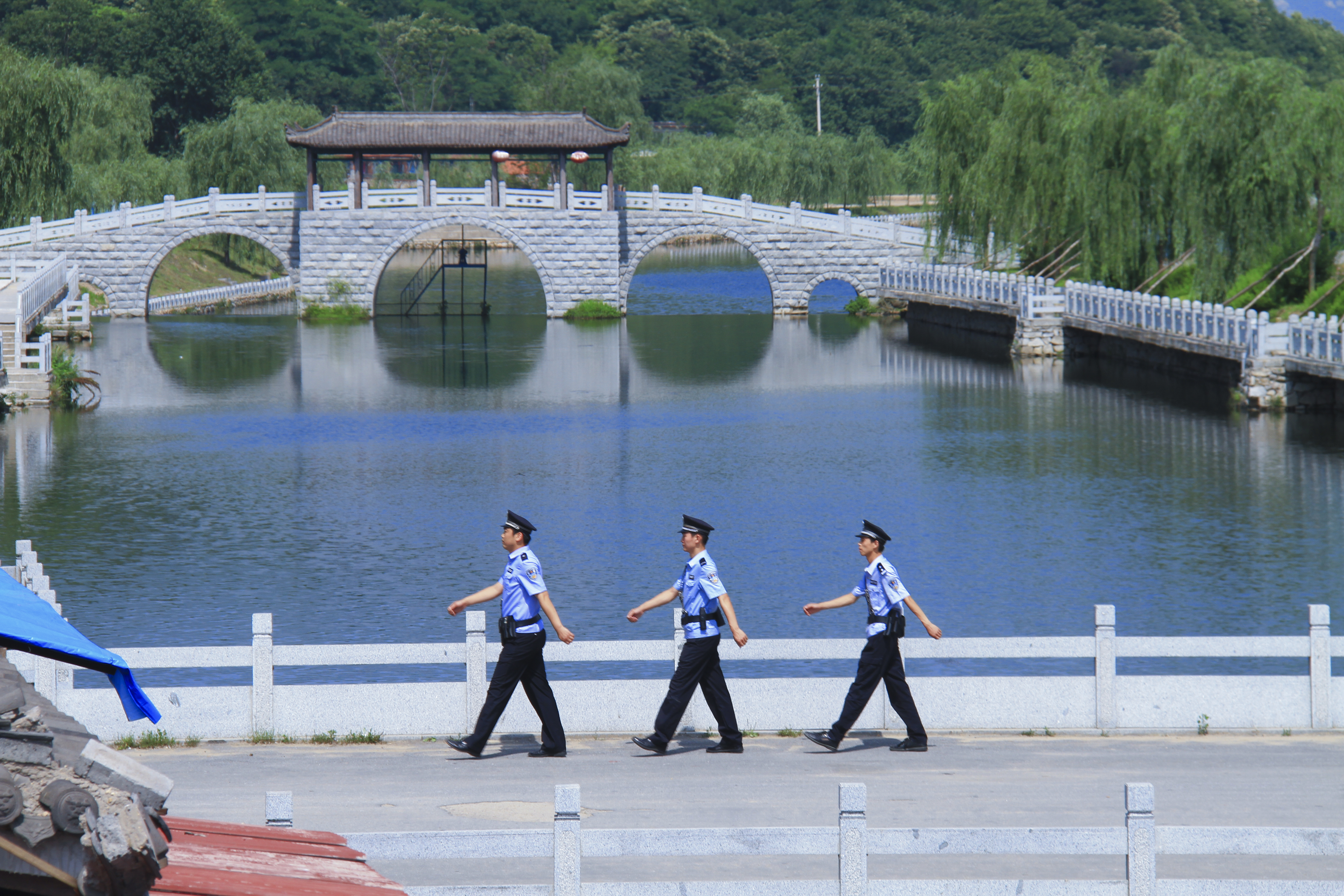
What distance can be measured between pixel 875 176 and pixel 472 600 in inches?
2547

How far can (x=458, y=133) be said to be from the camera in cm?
4978

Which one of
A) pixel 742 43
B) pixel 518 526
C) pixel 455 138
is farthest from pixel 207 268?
pixel 518 526

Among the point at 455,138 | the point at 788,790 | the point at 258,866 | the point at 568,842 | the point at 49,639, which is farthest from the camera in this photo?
the point at 455,138

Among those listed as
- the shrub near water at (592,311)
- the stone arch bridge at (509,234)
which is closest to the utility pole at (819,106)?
the stone arch bridge at (509,234)

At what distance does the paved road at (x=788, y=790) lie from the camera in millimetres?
7312

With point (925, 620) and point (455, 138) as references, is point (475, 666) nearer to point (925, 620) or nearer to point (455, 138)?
point (925, 620)

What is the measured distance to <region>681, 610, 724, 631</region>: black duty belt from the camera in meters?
9.37

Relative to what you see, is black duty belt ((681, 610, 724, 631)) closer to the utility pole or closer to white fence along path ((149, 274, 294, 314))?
white fence along path ((149, 274, 294, 314))

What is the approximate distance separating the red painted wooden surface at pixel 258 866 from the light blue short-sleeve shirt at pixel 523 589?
441cm

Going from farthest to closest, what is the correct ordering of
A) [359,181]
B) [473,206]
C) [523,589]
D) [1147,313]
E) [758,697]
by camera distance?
1. [359,181]
2. [473,206]
3. [1147,313]
4. [758,697]
5. [523,589]

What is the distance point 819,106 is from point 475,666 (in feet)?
261

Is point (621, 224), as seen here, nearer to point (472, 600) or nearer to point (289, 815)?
point (472, 600)

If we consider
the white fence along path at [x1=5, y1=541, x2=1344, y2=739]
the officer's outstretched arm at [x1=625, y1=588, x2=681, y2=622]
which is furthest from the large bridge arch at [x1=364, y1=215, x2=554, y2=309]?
the officer's outstretched arm at [x1=625, y1=588, x2=681, y2=622]

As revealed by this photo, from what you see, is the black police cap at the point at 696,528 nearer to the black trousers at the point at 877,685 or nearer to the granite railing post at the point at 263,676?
the black trousers at the point at 877,685
